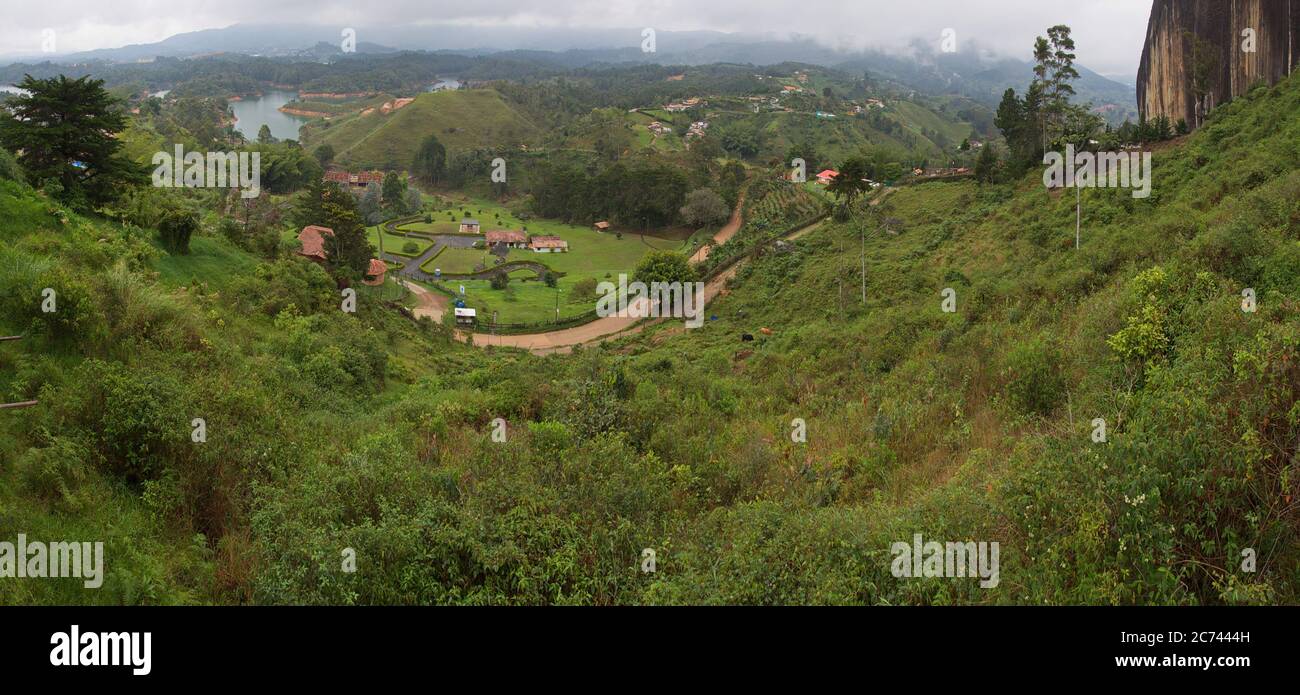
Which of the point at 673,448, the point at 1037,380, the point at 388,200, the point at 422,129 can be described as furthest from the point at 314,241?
the point at 422,129

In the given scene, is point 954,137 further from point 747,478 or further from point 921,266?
point 747,478

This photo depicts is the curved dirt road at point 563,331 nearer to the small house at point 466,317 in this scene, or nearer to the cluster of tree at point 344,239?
the small house at point 466,317

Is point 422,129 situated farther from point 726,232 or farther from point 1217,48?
point 1217,48

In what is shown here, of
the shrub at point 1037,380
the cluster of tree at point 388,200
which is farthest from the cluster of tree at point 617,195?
the shrub at point 1037,380

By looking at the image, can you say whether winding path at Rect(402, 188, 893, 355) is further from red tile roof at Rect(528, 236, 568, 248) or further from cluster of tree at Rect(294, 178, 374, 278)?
red tile roof at Rect(528, 236, 568, 248)

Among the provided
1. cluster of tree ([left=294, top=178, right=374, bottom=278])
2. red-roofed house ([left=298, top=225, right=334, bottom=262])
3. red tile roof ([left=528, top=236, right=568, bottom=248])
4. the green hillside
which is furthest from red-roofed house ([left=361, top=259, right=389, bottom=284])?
the green hillside
